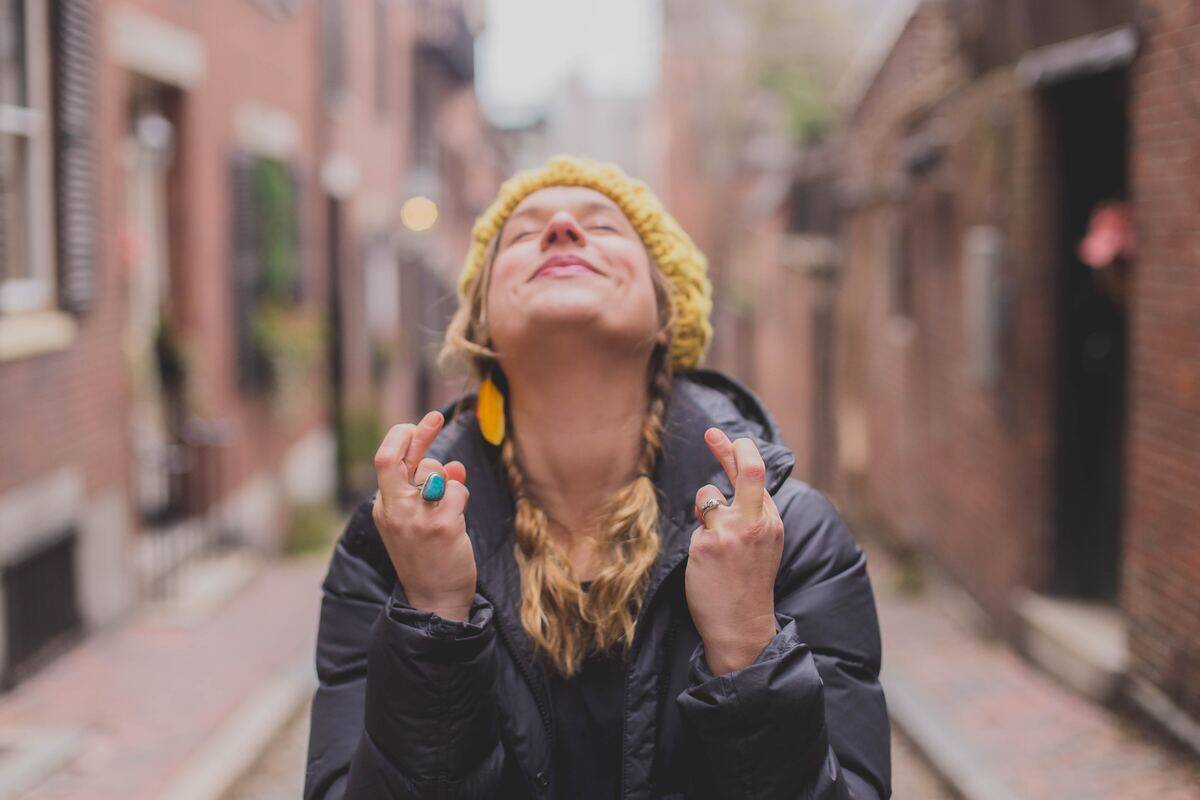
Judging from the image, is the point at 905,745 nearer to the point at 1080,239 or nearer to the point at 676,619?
A: the point at 1080,239

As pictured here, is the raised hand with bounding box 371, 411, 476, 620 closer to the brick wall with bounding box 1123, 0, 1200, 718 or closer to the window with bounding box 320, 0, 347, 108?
the brick wall with bounding box 1123, 0, 1200, 718

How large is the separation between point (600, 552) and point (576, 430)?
0.23 meters

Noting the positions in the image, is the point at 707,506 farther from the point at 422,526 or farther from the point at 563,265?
the point at 563,265

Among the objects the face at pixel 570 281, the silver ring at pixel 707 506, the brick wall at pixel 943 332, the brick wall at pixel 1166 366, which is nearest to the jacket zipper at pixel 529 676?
the silver ring at pixel 707 506

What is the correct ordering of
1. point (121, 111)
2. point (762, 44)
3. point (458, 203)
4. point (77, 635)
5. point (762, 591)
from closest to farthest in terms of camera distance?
point (762, 591)
point (77, 635)
point (121, 111)
point (762, 44)
point (458, 203)

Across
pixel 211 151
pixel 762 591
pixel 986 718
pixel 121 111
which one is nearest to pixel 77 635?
pixel 121 111

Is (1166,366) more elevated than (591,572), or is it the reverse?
(1166,366)

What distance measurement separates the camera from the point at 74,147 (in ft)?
23.9

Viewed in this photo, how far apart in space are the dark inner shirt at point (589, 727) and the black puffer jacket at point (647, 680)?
5cm

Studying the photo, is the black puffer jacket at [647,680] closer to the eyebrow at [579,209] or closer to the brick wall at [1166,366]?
the eyebrow at [579,209]

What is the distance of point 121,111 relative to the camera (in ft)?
26.8

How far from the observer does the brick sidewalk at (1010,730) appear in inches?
210

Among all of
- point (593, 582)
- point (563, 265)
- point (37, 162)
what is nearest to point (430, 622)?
point (593, 582)

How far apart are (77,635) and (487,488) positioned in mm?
5931
